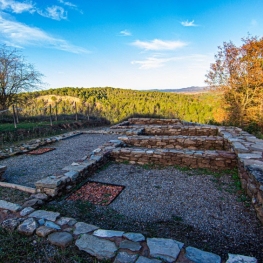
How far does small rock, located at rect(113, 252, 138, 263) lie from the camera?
1973 mm

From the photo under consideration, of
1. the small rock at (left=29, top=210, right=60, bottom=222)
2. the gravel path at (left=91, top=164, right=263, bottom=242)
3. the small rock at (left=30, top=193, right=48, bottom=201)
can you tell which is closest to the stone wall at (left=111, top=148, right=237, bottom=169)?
the gravel path at (left=91, top=164, right=263, bottom=242)

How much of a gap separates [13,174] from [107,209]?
317 centimetres

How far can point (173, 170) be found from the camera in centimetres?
510

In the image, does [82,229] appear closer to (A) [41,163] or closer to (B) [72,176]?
(B) [72,176]

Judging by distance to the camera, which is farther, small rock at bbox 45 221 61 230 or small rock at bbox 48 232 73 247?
small rock at bbox 45 221 61 230

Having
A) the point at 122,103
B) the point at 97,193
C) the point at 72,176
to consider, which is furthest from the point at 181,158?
the point at 122,103

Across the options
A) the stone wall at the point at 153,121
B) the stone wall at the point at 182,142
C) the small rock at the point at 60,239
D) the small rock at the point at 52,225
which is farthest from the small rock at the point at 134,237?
the stone wall at the point at 153,121

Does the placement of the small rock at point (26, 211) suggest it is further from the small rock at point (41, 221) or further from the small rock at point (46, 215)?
the small rock at point (41, 221)

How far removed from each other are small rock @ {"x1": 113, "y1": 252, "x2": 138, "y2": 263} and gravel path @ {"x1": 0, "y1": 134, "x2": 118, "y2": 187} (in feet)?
9.55

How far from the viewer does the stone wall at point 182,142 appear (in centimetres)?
688

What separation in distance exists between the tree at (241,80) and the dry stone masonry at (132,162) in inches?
343

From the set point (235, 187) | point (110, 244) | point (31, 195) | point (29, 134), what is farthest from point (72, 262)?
point (29, 134)

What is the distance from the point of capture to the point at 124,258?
6.56ft

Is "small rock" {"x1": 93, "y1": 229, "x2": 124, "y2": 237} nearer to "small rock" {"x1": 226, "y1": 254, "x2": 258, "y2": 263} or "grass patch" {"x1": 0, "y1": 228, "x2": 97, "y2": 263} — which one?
"grass patch" {"x1": 0, "y1": 228, "x2": 97, "y2": 263}
